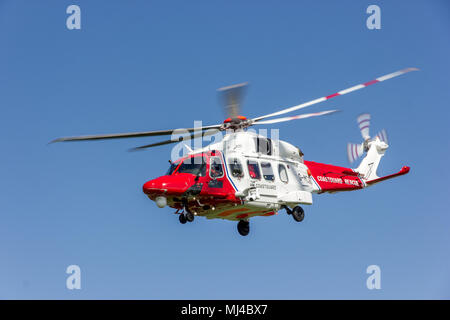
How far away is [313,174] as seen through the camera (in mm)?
28000

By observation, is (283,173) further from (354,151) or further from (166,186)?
(166,186)

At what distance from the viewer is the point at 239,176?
25.0m

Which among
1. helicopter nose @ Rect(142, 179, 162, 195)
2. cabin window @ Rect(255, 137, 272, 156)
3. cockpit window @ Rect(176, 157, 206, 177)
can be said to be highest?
cabin window @ Rect(255, 137, 272, 156)

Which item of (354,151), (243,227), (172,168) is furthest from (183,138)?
(354,151)

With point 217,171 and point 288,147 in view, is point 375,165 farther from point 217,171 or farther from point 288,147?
point 217,171

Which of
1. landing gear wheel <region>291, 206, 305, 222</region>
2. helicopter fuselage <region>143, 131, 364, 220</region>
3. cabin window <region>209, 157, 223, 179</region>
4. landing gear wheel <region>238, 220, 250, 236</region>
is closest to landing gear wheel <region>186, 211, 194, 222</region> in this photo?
helicopter fuselage <region>143, 131, 364, 220</region>

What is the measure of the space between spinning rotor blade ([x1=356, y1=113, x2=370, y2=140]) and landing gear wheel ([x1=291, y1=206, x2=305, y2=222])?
20.8 feet

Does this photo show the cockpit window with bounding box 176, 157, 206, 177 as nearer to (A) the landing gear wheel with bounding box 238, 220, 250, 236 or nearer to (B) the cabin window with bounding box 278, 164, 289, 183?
(B) the cabin window with bounding box 278, 164, 289, 183

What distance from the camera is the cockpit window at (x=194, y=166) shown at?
24.2m

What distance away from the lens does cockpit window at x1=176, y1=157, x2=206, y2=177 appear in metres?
24.2

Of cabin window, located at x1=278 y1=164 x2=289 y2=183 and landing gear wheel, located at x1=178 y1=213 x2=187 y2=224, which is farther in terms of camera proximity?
cabin window, located at x1=278 y1=164 x2=289 y2=183

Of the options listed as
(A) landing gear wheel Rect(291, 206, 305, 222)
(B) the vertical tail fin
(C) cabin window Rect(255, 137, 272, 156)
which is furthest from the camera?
(B) the vertical tail fin

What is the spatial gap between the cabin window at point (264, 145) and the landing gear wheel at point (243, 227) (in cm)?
325
